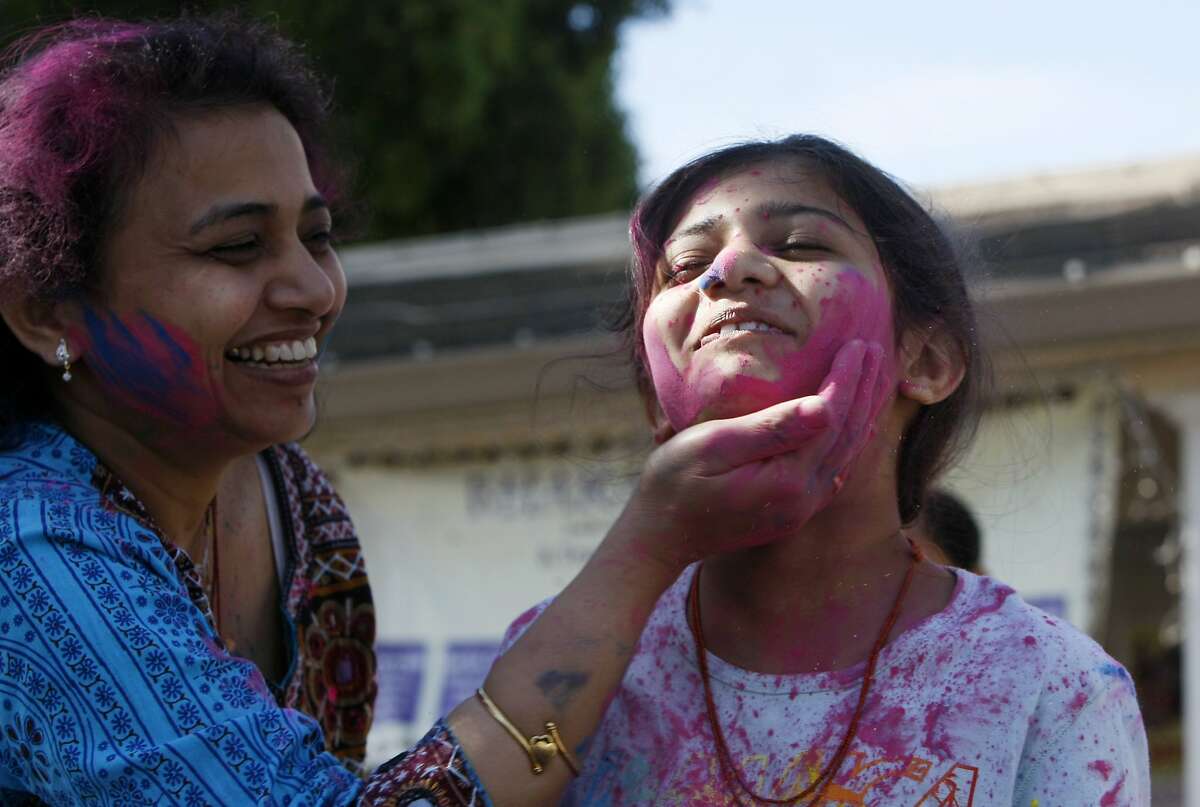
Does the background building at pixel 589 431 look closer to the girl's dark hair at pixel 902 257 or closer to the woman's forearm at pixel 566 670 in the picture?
the girl's dark hair at pixel 902 257

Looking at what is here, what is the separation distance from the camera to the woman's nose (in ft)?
6.25

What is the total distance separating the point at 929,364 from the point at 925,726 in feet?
1.78

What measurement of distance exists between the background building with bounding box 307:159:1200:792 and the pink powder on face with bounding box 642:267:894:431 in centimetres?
259

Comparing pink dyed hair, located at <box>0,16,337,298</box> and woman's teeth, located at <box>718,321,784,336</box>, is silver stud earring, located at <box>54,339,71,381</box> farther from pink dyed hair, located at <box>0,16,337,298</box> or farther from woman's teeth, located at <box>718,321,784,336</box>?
woman's teeth, located at <box>718,321,784,336</box>

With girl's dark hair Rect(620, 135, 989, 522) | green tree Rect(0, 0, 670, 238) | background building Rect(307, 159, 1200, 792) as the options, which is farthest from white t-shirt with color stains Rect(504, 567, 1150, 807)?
green tree Rect(0, 0, 670, 238)

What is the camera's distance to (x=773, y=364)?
6.15 ft

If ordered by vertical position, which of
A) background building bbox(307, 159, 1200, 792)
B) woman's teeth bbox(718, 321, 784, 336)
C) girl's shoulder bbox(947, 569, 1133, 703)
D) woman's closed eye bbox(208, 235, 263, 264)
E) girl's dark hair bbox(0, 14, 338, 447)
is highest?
girl's dark hair bbox(0, 14, 338, 447)

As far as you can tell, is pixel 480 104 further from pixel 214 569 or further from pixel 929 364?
pixel 929 364

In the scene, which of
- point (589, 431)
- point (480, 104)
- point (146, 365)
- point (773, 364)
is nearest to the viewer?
point (773, 364)

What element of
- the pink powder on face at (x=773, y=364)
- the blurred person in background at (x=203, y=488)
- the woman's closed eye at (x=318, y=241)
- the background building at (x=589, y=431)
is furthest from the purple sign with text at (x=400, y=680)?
Answer: the pink powder on face at (x=773, y=364)

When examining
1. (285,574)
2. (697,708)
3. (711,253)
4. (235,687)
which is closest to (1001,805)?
(697,708)

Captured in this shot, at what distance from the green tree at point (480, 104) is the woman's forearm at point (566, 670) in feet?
28.1

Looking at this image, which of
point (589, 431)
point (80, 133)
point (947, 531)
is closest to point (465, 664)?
point (589, 431)

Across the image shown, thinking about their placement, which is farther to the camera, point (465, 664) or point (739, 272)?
point (465, 664)
